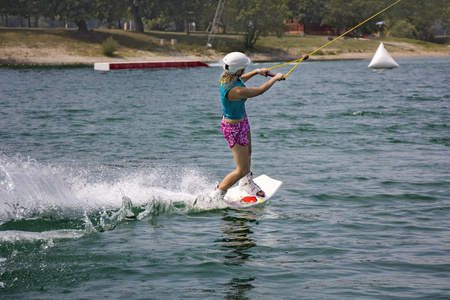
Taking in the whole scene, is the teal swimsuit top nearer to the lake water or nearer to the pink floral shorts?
the pink floral shorts

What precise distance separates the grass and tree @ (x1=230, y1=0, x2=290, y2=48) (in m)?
1.46

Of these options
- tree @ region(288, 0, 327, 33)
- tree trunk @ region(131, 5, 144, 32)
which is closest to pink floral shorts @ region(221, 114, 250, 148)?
tree trunk @ region(131, 5, 144, 32)

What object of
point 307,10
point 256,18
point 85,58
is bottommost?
point 85,58

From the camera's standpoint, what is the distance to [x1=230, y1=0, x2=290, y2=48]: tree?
75.9m

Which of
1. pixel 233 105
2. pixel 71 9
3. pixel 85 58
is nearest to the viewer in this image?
pixel 233 105

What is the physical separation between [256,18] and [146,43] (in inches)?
660

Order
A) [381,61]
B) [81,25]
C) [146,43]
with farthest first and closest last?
[81,25] < [146,43] < [381,61]

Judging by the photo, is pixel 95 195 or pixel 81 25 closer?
pixel 95 195

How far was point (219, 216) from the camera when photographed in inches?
363

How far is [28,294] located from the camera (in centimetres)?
618

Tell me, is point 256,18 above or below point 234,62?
above

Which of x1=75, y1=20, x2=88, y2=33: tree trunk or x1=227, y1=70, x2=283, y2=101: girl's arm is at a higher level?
x1=75, y1=20, x2=88, y2=33: tree trunk

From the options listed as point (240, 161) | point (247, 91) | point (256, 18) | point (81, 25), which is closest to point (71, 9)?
point (81, 25)

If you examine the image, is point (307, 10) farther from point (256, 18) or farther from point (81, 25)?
point (81, 25)
